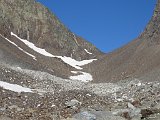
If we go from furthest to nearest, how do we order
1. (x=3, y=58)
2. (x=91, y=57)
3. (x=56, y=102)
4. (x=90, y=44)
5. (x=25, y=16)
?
1. (x=90, y=44)
2. (x=91, y=57)
3. (x=25, y=16)
4. (x=3, y=58)
5. (x=56, y=102)

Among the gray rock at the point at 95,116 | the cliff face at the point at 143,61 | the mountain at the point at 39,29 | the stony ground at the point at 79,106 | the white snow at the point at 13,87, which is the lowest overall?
the gray rock at the point at 95,116

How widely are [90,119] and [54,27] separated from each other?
113031 millimetres

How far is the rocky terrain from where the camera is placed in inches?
1032

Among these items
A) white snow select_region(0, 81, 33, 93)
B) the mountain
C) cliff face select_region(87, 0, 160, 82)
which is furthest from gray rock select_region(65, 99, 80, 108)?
the mountain

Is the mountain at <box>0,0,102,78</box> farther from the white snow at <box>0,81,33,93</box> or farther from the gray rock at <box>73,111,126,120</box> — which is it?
the gray rock at <box>73,111,126,120</box>

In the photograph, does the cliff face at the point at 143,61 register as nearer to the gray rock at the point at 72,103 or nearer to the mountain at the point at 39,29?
the gray rock at the point at 72,103

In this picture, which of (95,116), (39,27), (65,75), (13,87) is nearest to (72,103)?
(95,116)

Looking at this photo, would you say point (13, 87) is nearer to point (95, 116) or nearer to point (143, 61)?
point (95, 116)

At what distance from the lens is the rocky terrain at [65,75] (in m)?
26.2

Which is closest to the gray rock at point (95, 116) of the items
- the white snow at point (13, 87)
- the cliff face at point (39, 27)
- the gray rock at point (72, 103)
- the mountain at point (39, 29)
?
the gray rock at point (72, 103)

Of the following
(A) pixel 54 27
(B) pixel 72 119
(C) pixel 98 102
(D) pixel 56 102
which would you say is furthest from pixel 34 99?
(A) pixel 54 27

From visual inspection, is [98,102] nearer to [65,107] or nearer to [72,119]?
[65,107]

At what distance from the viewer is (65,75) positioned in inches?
3206

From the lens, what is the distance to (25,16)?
124 meters
